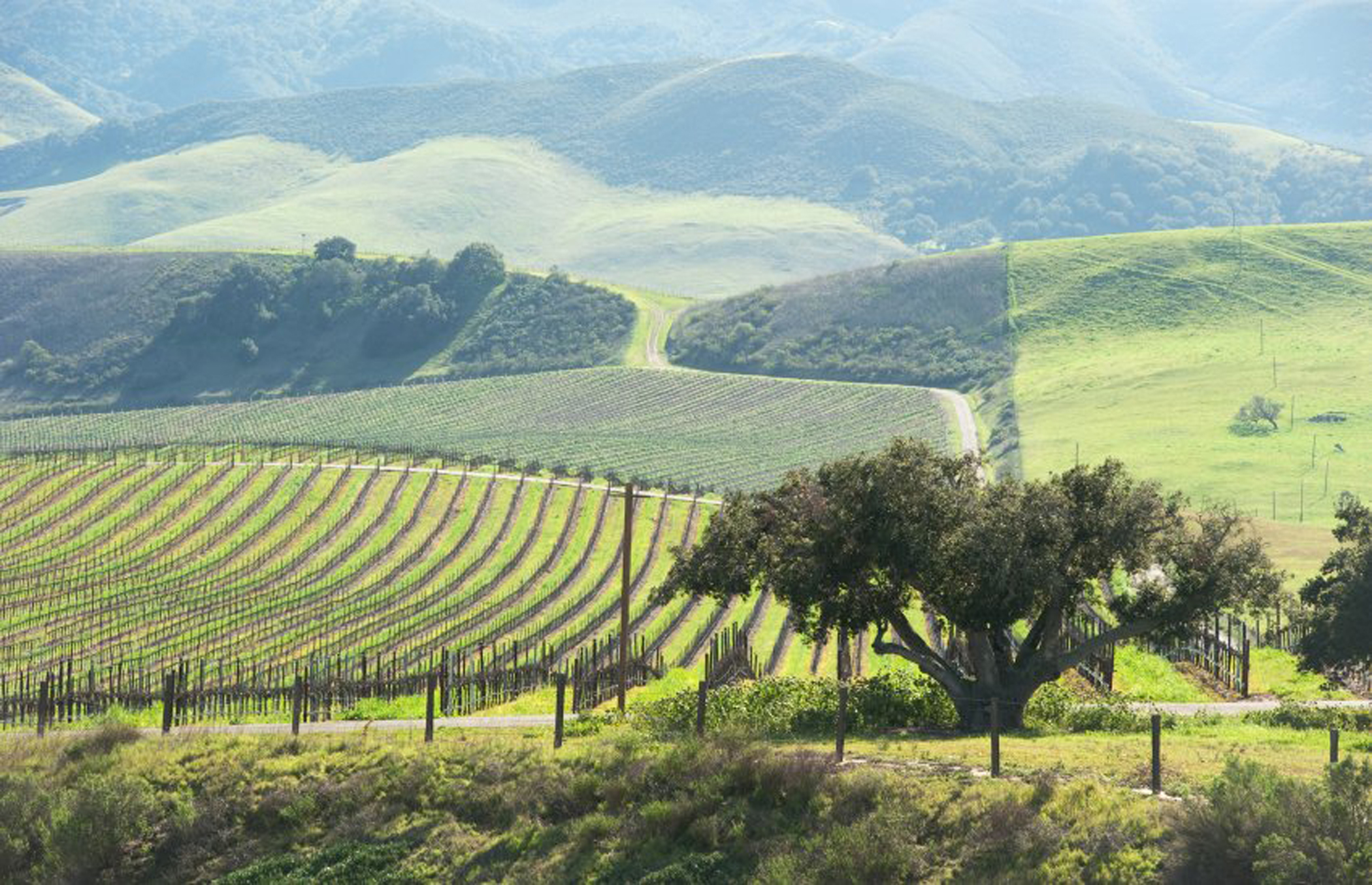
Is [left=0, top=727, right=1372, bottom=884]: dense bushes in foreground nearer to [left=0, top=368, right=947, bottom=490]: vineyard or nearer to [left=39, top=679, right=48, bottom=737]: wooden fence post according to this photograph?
[left=39, top=679, right=48, bottom=737]: wooden fence post

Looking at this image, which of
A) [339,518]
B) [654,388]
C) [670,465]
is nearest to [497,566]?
[339,518]

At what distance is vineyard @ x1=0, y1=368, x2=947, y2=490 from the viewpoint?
142125 mm

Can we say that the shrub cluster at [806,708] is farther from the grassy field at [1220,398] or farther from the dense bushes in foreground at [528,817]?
the grassy field at [1220,398]

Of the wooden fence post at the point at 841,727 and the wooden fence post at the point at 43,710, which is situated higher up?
the wooden fence post at the point at 841,727

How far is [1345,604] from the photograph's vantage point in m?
44.7

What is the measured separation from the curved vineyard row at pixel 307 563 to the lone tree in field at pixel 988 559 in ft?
75.7

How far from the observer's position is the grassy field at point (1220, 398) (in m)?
129

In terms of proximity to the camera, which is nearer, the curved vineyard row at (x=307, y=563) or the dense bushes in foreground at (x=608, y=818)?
the dense bushes in foreground at (x=608, y=818)

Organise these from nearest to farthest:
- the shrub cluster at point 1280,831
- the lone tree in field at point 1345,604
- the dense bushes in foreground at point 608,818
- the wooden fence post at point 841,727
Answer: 1. the shrub cluster at point 1280,831
2. the dense bushes in foreground at point 608,818
3. the wooden fence post at point 841,727
4. the lone tree in field at point 1345,604

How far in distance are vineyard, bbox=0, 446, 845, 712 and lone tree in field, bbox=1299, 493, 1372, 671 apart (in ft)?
67.9

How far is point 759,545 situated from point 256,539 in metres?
56.9

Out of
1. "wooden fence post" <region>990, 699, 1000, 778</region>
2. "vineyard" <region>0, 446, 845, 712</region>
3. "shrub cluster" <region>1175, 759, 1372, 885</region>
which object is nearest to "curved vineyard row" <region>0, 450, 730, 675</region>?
"vineyard" <region>0, 446, 845, 712</region>

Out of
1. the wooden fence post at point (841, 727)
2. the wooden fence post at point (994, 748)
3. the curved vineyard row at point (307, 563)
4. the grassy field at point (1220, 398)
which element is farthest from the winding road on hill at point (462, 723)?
the grassy field at point (1220, 398)

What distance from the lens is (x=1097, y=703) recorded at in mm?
45281
